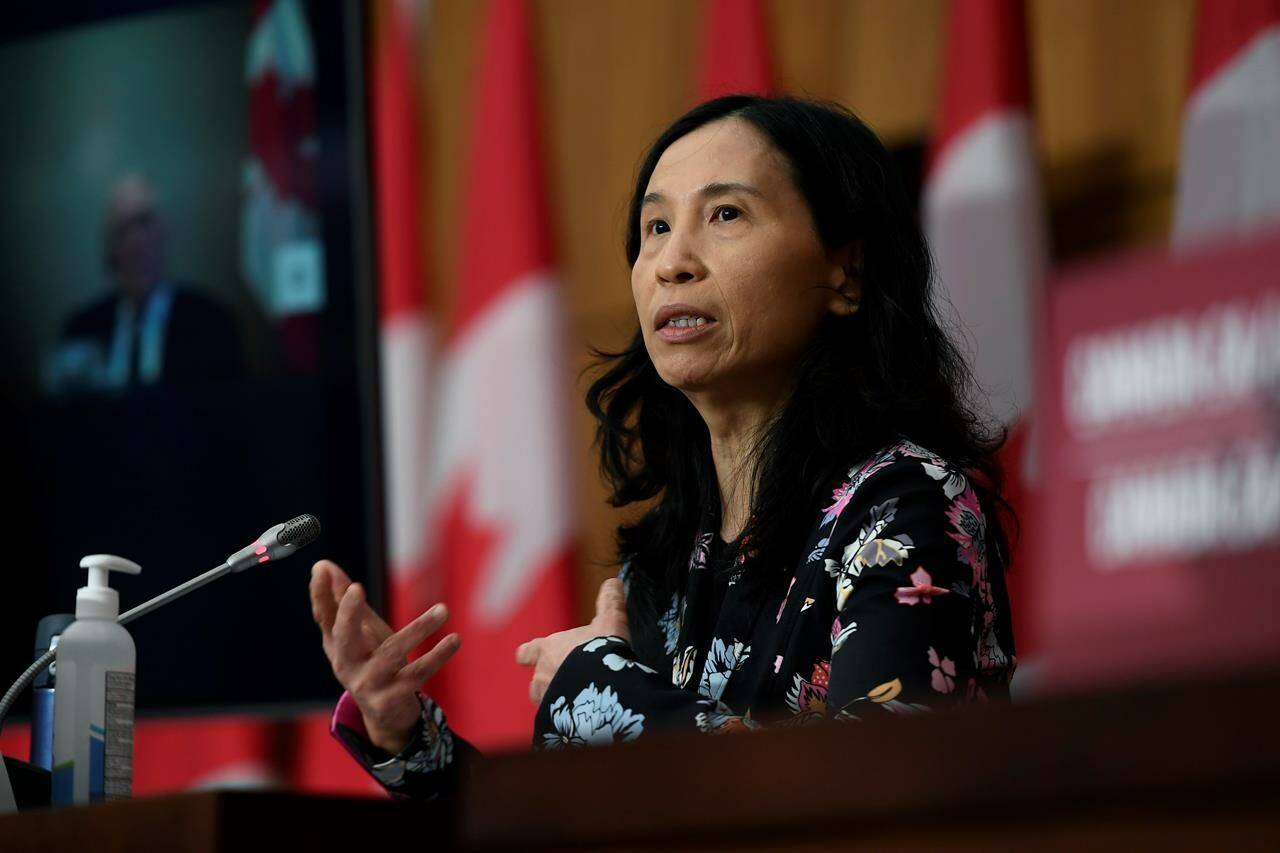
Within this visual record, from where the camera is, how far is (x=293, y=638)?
10.7ft

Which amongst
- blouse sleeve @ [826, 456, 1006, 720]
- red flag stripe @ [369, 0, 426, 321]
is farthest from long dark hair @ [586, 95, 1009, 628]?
red flag stripe @ [369, 0, 426, 321]

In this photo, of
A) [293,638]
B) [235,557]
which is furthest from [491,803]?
[293,638]

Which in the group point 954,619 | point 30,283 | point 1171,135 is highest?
point 1171,135

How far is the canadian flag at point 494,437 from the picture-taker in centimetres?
342

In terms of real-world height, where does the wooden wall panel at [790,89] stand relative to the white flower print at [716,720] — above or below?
above

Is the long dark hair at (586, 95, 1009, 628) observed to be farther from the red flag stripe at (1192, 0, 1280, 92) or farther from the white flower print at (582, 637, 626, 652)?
the red flag stripe at (1192, 0, 1280, 92)

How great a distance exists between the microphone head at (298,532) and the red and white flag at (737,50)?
1908mm

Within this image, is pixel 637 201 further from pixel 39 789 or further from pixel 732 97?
pixel 39 789

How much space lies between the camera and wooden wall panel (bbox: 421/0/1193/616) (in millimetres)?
3041

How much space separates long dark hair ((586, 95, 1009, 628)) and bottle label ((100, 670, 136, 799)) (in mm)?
613

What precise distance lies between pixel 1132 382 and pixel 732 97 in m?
1.25

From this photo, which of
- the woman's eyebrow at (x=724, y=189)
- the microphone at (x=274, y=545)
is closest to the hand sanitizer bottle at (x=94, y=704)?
the microphone at (x=274, y=545)

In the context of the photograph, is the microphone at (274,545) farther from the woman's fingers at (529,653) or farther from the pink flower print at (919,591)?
the pink flower print at (919,591)

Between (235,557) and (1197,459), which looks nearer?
(1197,459)
